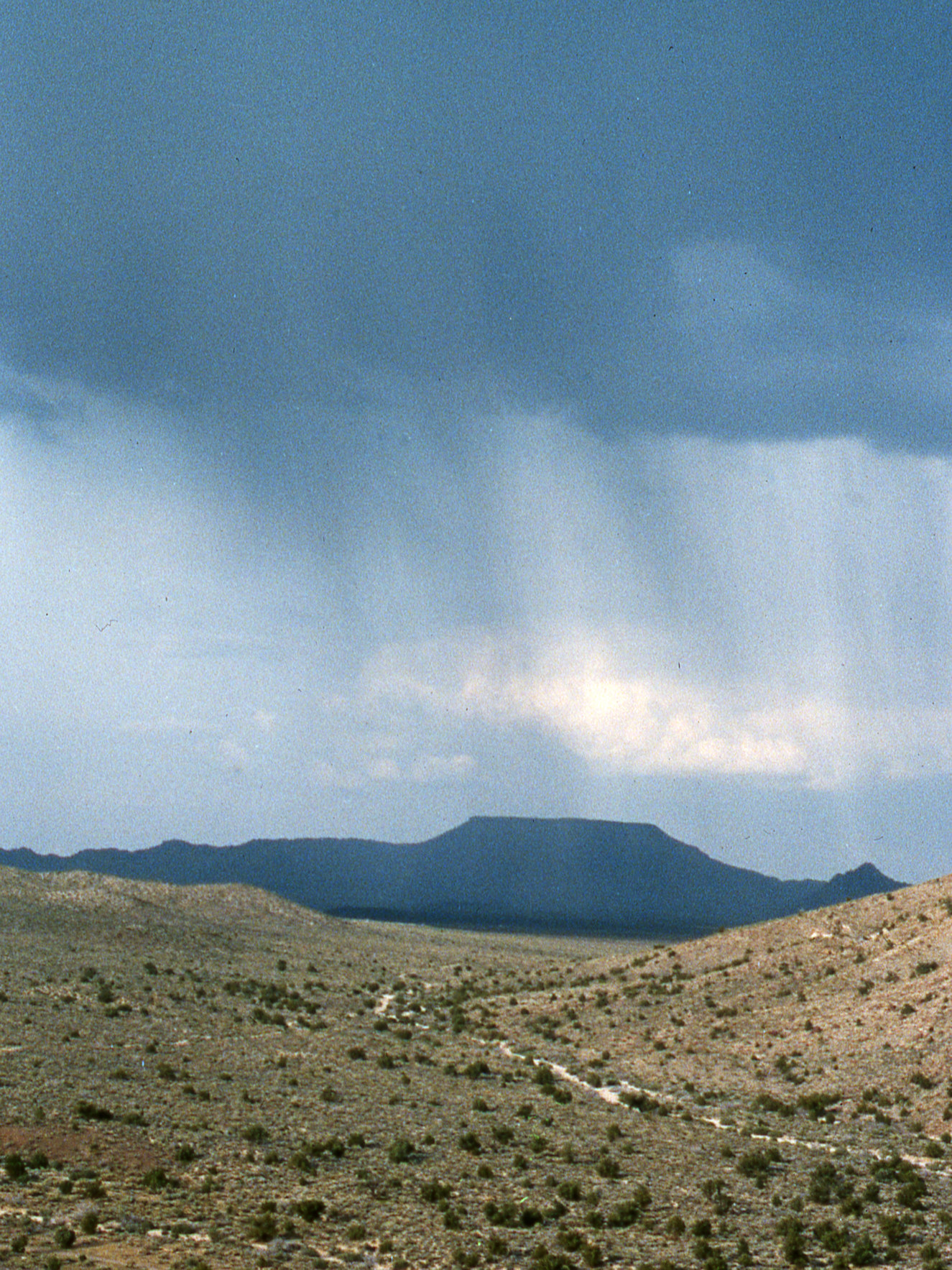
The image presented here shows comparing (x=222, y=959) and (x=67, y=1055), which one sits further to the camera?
(x=222, y=959)

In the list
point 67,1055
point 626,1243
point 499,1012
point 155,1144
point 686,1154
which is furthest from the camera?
point 499,1012

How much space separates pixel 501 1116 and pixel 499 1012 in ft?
86.6

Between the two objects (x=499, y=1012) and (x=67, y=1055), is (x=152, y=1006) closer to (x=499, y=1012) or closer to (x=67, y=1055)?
(x=67, y=1055)

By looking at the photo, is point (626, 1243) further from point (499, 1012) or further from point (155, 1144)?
point (499, 1012)

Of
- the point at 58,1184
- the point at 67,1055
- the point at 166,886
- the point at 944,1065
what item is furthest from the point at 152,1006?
the point at 166,886

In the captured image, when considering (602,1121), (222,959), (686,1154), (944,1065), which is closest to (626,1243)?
(686,1154)

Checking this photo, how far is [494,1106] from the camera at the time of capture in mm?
38312

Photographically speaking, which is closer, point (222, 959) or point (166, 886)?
point (222, 959)

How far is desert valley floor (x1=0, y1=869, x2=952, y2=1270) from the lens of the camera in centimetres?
2439

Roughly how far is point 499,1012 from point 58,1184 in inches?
1546

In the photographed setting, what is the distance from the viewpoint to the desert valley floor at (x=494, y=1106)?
80.0 ft

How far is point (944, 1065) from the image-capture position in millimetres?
41875

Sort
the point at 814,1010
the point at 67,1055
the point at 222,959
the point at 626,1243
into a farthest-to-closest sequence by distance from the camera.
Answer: the point at 222,959
the point at 814,1010
the point at 67,1055
the point at 626,1243

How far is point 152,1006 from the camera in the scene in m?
55.2
